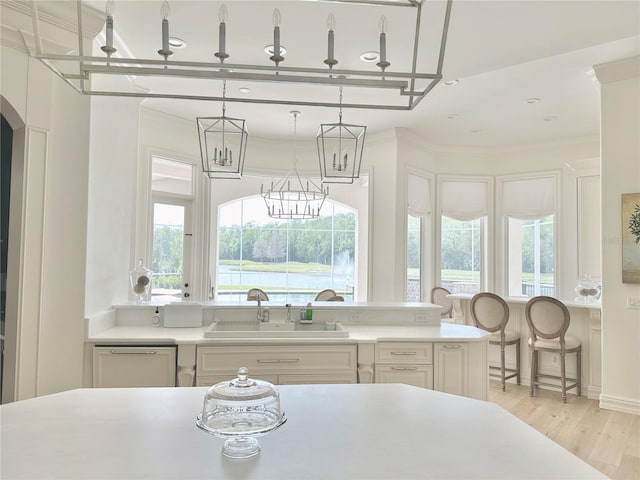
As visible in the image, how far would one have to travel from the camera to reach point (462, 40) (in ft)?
10.4

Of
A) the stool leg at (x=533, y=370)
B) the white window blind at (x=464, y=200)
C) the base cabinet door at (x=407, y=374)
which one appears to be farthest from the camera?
the white window blind at (x=464, y=200)

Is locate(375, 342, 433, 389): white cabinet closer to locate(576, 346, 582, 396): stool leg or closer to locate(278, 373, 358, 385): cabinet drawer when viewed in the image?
locate(278, 373, 358, 385): cabinet drawer

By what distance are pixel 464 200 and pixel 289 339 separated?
15.2ft

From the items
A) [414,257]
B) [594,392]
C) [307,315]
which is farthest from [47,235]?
[594,392]

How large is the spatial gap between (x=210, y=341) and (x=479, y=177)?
206 inches

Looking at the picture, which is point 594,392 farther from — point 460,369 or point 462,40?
point 462,40

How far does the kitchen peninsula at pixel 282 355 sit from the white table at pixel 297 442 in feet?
4.45

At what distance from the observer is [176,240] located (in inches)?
214

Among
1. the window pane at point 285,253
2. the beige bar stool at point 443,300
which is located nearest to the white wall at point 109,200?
the beige bar stool at point 443,300

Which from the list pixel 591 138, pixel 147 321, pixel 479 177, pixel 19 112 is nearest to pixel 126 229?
pixel 147 321

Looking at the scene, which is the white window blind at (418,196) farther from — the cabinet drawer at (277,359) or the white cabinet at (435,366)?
the cabinet drawer at (277,359)

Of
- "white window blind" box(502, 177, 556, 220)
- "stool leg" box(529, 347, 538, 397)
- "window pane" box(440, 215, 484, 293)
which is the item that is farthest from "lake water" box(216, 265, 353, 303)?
"stool leg" box(529, 347, 538, 397)

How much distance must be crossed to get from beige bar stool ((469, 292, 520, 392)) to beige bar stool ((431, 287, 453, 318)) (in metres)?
0.76

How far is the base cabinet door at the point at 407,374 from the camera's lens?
3066 mm
